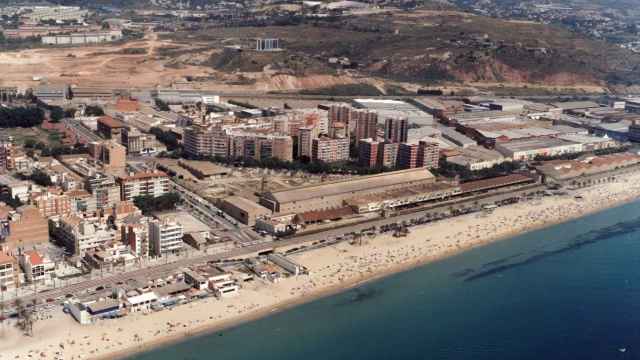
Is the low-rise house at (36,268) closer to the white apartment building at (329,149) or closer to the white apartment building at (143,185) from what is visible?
the white apartment building at (143,185)

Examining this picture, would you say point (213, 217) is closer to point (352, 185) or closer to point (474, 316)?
point (352, 185)

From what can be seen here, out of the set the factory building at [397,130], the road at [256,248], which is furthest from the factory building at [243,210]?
the factory building at [397,130]

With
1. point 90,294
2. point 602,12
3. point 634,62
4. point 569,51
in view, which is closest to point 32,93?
point 90,294

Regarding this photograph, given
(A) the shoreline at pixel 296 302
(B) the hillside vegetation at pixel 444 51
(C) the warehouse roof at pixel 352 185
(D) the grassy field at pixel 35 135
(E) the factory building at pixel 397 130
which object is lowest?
(A) the shoreline at pixel 296 302

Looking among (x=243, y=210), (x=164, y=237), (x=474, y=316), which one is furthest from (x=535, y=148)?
(x=164, y=237)

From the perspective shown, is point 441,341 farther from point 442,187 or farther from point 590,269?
point 442,187

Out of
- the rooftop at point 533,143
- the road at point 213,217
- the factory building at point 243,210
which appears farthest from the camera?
the rooftop at point 533,143
